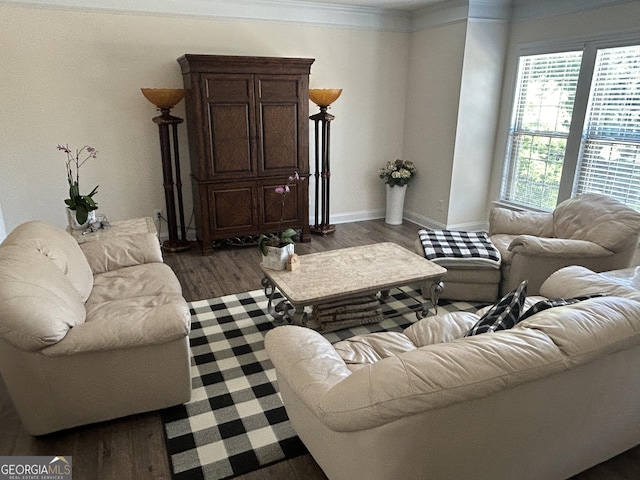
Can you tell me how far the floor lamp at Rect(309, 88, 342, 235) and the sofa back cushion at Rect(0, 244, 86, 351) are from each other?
3252 mm

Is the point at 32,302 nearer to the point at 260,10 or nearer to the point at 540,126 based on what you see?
the point at 260,10

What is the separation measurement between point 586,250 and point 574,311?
6.31ft

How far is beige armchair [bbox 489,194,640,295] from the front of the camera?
307cm

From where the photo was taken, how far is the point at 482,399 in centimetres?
124

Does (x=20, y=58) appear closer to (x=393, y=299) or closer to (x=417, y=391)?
(x=393, y=299)

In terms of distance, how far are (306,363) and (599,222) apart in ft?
9.00

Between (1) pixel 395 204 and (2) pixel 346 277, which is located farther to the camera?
(1) pixel 395 204

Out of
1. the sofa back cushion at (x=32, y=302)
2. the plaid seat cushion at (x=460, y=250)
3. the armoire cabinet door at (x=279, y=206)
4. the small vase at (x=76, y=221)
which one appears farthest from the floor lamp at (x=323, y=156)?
the sofa back cushion at (x=32, y=302)

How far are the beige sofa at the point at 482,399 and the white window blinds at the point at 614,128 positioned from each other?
283cm

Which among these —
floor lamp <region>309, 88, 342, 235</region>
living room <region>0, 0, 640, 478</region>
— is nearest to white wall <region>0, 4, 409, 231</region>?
living room <region>0, 0, 640, 478</region>

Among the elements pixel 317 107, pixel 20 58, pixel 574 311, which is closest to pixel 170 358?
pixel 574 311

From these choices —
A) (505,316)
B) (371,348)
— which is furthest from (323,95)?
(505,316)

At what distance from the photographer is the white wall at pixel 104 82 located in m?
3.96

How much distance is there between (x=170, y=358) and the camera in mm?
2041
